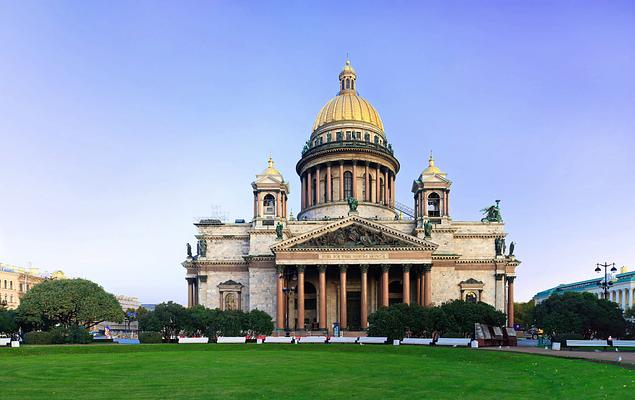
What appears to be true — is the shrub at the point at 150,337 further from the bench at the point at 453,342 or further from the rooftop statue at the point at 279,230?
the bench at the point at 453,342

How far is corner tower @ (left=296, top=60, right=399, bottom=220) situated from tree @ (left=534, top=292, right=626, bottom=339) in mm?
28738

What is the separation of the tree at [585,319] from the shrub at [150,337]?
41953 mm

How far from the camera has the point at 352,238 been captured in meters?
68.8

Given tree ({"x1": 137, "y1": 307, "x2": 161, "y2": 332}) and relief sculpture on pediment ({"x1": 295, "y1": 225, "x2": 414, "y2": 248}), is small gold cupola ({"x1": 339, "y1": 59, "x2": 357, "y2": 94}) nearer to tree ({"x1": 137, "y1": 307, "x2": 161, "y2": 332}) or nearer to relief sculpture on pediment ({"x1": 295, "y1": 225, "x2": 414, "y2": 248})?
relief sculpture on pediment ({"x1": 295, "y1": 225, "x2": 414, "y2": 248})

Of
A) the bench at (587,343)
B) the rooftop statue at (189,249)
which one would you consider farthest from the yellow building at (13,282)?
the bench at (587,343)

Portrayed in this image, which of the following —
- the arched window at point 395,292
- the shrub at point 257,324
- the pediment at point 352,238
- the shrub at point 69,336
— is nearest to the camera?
the shrub at point 69,336

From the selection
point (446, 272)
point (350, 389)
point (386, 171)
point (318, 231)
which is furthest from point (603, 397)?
point (386, 171)

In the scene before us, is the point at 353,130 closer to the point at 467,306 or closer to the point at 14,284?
the point at 467,306

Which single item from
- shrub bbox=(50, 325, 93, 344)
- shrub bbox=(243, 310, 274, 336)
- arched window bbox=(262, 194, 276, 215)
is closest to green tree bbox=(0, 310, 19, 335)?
shrub bbox=(50, 325, 93, 344)

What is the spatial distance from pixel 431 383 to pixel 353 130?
67896 millimetres

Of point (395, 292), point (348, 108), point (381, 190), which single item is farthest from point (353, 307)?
point (348, 108)

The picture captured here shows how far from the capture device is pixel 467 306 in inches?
2126

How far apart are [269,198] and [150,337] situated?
1113 inches

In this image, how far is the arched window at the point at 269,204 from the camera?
7844 centimetres
